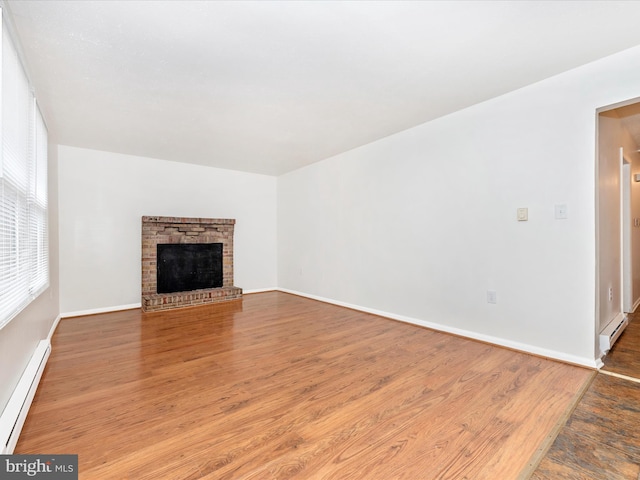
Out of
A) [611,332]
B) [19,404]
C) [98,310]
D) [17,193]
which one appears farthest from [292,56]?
[98,310]

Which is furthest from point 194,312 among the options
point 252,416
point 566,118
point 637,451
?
point 566,118

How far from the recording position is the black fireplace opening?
4.80m

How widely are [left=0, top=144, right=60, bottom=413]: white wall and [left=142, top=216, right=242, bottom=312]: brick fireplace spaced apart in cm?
107

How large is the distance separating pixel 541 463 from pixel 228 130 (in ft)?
12.6

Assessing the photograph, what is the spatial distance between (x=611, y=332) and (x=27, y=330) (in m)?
4.75

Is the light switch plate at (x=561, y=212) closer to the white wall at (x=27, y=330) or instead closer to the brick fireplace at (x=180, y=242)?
the white wall at (x=27, y=330)

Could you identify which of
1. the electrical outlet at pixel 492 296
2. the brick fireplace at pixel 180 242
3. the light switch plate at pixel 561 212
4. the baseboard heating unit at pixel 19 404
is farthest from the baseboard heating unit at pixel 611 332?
the brick fireplace at pixel 180 242

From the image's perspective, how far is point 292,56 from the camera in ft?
7.08

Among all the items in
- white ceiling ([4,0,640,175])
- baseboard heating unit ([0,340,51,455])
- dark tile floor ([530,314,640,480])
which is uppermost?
white ceiling ([4,0,640,175])

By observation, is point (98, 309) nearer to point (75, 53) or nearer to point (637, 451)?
point (75, 53)

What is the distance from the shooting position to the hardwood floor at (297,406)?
1.41m

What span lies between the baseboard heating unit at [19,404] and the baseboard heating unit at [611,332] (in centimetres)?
387

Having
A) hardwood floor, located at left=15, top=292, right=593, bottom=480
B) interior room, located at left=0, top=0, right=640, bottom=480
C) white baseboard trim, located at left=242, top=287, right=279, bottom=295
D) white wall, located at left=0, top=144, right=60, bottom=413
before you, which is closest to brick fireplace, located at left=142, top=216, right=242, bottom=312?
interior room, located at left=0, top=0, right=640, bottom=480

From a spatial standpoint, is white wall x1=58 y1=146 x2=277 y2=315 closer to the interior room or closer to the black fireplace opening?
the interior room
